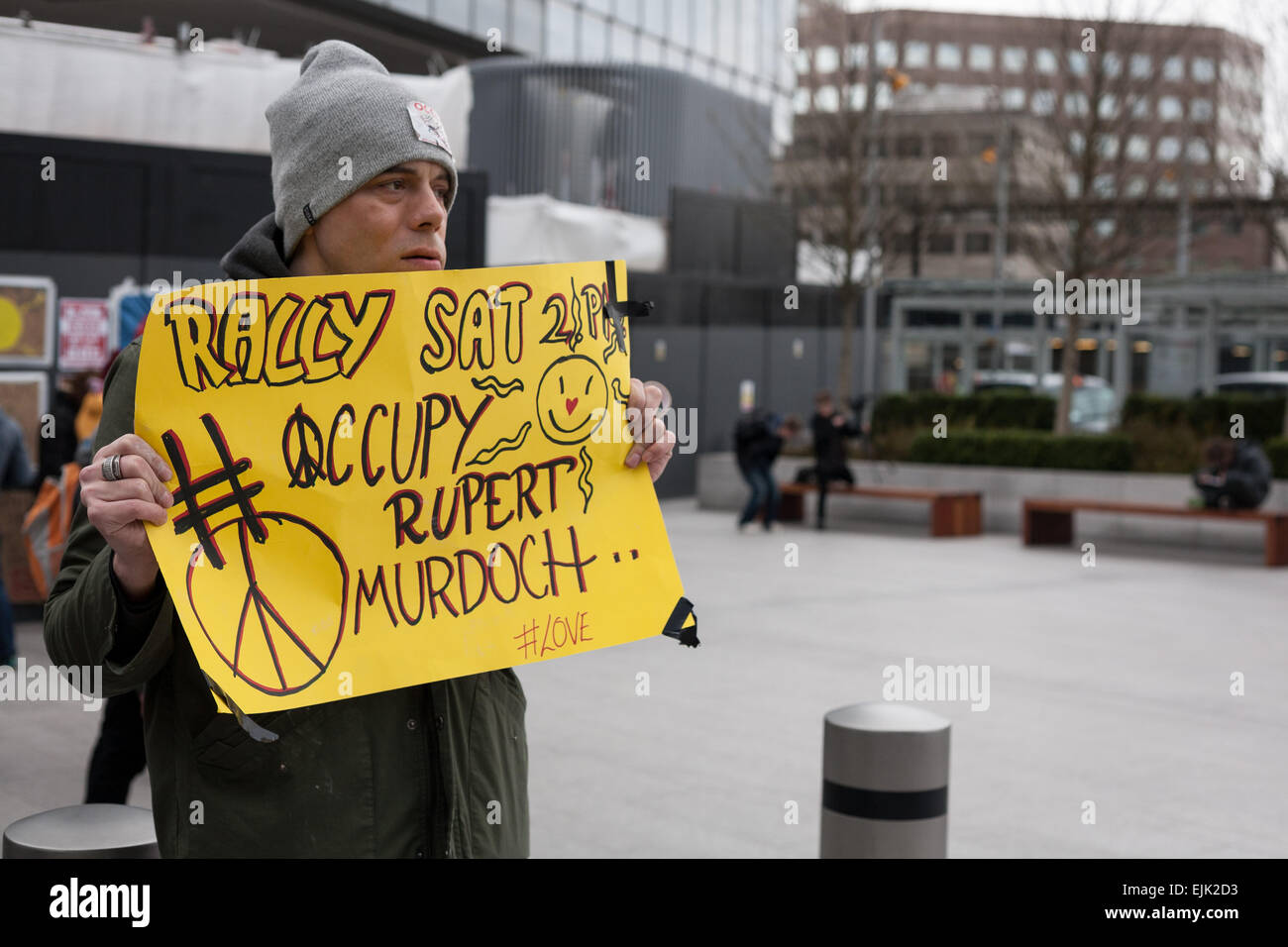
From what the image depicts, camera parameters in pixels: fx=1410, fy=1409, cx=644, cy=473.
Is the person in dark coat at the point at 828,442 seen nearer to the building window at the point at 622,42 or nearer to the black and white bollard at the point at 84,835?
the building window at the point at 622,42

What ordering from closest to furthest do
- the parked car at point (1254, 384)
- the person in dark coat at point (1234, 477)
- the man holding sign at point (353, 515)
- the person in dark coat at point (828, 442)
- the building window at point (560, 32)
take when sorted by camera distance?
the man holding sign at point (353, 515)
the person in dark coat at point (1234, 477)
the person in dark coat at point (828, 442)
the parked car at point (1254, 384)
the building window at point (560, 32)

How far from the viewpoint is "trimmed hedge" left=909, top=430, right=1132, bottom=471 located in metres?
20.2

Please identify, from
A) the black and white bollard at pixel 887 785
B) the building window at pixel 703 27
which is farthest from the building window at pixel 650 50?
the black and white bollard at pixel 887 785

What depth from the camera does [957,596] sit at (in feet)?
44.0

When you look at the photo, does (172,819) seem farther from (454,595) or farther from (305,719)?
(454,595)

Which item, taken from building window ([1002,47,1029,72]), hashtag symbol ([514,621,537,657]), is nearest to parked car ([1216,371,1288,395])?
hashtag symbol ([514,621,537,657])

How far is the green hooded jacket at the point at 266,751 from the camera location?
1.96 metres

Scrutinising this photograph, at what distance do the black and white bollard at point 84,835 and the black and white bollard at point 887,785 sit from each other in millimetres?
2203

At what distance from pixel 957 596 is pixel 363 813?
38.9ft

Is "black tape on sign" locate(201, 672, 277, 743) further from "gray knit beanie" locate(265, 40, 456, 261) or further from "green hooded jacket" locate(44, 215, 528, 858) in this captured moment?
"gray knit beanie" locate(265, 40, 456, 261)

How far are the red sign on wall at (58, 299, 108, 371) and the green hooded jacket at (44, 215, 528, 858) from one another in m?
10.2

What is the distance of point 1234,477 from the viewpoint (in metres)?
16.5

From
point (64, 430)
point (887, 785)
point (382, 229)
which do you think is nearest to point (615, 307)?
point (382, 229)

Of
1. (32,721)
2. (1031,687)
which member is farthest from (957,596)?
(32,721)
